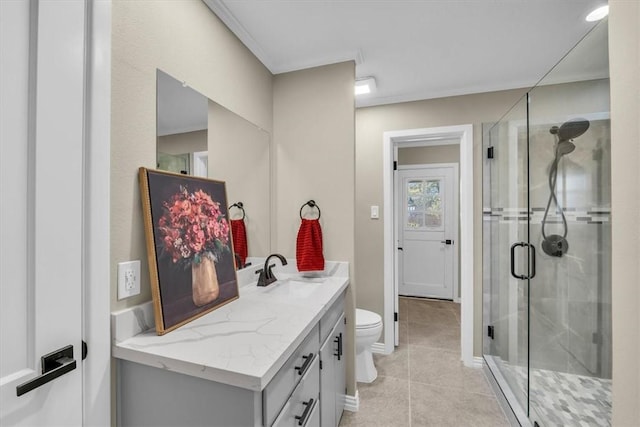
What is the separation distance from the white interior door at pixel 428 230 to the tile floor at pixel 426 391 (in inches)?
51.5

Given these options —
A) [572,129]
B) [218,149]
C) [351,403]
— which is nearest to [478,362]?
[351,403]

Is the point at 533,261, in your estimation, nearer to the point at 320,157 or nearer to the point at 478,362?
the point at 478,362

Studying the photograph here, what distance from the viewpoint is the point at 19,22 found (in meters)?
0.76

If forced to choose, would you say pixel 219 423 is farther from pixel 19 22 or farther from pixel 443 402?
pixel 443 402

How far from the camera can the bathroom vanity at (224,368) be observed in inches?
33.6

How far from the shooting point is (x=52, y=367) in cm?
81

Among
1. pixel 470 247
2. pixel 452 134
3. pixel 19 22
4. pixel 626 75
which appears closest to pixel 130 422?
pixel 19 22

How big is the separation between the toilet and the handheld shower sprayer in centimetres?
126

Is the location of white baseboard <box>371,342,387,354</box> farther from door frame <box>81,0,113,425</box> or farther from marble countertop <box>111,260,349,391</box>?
door frame <box>81,0,113,425</box>

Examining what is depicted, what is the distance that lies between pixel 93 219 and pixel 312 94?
63.3 inches

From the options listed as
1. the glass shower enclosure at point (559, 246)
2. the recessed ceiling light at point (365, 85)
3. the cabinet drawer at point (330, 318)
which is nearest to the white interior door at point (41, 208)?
the cabinet drawer at point (330, 318)

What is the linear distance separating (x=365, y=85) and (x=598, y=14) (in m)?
1.44

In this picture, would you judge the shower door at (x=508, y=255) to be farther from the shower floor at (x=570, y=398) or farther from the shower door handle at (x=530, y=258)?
the shower floor at (x=570, y=398)

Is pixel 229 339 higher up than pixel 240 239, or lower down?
lower down
